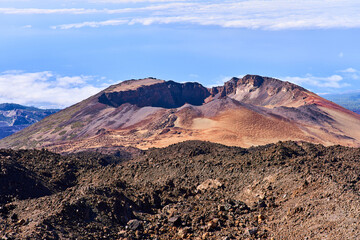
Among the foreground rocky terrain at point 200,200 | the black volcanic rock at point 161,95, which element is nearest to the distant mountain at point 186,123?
the black volcanic rock at point 161,95

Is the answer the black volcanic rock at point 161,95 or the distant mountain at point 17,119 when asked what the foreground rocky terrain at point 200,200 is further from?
→ the distant mountain at point 17,119

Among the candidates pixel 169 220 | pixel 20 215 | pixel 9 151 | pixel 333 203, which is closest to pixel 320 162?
pixel 333 203

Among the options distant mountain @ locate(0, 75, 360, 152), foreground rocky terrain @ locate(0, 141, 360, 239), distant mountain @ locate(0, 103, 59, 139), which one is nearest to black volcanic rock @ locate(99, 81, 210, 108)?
distant mountain @ locate(0, 75, 360, 152)

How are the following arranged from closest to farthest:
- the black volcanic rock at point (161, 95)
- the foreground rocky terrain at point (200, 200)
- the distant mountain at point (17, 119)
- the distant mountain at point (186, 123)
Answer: the foreground rocky terrain at point (200, 200) < the distant mountain at point (186, 123) < the black volcanic rock at point (161, 95) < the distant mountain at point (17, 119)

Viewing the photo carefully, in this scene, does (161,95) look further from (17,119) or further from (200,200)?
(200,200)

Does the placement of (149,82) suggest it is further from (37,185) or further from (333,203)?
(333,203)
